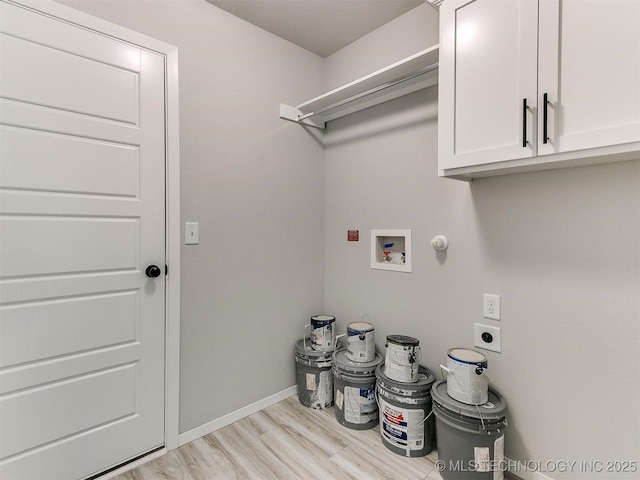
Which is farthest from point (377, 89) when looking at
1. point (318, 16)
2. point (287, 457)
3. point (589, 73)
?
point (287, 457)

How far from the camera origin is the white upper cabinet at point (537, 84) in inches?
42.6

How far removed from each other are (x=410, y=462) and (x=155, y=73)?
8.02ft

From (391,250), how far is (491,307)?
0.71m

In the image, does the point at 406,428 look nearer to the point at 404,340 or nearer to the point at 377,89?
the point at 404,340

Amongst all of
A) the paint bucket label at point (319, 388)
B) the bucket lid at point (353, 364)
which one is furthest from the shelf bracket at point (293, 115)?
the paint bucket label at point (319, 388)

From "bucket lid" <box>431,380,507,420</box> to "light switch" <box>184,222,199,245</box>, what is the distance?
153 cm

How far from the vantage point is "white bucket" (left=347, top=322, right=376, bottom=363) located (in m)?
2.02

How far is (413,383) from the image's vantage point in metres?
1.74

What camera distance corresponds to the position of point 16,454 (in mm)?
1396

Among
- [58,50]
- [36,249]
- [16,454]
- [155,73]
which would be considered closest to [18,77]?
[58,50]

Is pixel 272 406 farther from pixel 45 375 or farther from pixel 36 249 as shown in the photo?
pixel 36 249

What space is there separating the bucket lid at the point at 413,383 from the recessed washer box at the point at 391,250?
60 centimetres

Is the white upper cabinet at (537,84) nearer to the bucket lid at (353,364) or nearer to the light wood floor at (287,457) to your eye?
the bucket lid at (353,364)


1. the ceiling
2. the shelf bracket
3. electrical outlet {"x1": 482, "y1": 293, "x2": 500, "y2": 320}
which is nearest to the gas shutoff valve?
electrical outlet {"x1": 482, "y1": 293, "x2": 500, "y2": 320}
